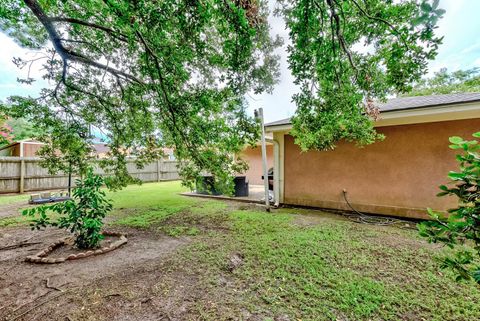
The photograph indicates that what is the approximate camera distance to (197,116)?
392 cm

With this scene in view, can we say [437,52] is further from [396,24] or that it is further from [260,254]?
[260,254]

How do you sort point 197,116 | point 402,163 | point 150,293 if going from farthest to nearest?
point 402,163 < point 197,116 < point 150,293

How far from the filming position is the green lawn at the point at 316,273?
86.5 inches

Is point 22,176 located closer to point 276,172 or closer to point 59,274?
point 59,274

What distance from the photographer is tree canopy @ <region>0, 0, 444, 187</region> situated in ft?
8.39

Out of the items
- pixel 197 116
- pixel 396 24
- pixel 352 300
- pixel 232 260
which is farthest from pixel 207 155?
pixel 396 24

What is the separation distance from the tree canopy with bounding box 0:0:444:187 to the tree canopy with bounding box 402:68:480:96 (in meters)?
14.8

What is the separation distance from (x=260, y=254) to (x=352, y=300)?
1.45 meters

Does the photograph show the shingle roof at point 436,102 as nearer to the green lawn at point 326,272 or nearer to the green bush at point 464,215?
the green lawn at point 326,272

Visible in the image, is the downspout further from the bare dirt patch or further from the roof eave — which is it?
the bare dirt patch

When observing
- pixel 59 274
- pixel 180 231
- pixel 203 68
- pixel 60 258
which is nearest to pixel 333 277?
pixel 180 231

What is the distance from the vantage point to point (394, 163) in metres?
5.73

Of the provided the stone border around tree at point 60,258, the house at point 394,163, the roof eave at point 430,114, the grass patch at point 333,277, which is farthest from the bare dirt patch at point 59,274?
the roof eave at point 430,114

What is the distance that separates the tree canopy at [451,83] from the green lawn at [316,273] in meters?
15.1
